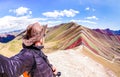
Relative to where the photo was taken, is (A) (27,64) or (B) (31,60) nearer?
(A) (27,64)

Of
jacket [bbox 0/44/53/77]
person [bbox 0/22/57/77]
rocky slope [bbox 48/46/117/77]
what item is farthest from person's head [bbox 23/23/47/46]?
rocky slope [bbox 48/46/117/77]

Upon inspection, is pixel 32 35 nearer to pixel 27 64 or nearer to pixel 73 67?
pixel 27 64

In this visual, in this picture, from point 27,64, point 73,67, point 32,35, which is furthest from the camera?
point 73,67

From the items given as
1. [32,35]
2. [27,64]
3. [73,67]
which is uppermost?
[32,35]

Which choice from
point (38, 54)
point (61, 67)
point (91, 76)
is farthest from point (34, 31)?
point (91, 76)

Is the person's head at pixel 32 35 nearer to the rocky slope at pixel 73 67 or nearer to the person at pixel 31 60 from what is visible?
the person at pixel 31 60

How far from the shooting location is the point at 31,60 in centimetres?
483

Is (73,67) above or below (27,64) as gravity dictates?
below

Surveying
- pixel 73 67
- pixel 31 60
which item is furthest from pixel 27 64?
pixel 73 67

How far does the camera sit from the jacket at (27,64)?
14.1 feet

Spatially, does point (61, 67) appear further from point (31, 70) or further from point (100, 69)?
point (31, 70)

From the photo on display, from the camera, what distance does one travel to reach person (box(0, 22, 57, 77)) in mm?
4402

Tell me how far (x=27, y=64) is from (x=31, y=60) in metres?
0.15

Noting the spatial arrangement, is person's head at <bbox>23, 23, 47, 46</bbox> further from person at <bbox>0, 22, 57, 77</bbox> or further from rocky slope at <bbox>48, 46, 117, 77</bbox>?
rocky slope at <bbox>48, 46, 117, 77</bbox>
